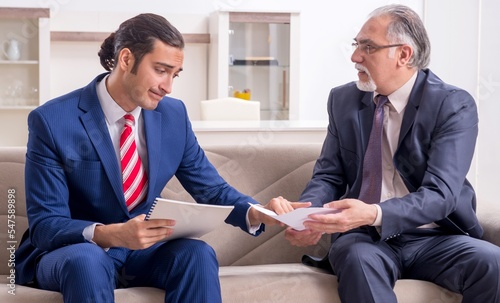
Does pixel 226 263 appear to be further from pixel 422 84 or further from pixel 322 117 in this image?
pixel 322 117

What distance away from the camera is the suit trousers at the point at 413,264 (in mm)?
1966

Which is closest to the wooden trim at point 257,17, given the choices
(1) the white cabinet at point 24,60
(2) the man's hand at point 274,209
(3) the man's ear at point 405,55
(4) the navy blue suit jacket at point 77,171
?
(1) the white cabinet at point 24,60

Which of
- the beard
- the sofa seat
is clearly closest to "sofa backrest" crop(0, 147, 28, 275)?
the sofa seat

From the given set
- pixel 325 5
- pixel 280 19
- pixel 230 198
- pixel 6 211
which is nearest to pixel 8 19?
pixel 280 19

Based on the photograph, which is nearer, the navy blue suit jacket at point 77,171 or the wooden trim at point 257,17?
the navy blue suit jacket at point 77,171

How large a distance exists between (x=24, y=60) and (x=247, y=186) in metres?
4.11

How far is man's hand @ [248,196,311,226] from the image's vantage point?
203cm

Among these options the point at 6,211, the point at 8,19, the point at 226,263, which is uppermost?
the point at 8,19

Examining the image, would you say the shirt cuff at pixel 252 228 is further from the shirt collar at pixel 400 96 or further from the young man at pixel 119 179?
the shirt collar at pixel 400 96

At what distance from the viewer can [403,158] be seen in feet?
7.19

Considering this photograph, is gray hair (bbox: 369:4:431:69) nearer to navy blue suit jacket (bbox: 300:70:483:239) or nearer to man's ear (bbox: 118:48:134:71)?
navy blue suit jacket (bbox: 300:70:483:239)

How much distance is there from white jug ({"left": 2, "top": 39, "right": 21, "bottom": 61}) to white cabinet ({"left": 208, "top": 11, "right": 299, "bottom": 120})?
1579 millimetres

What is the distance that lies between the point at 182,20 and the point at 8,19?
1.40 metres

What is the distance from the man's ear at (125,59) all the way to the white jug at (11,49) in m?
4.32
